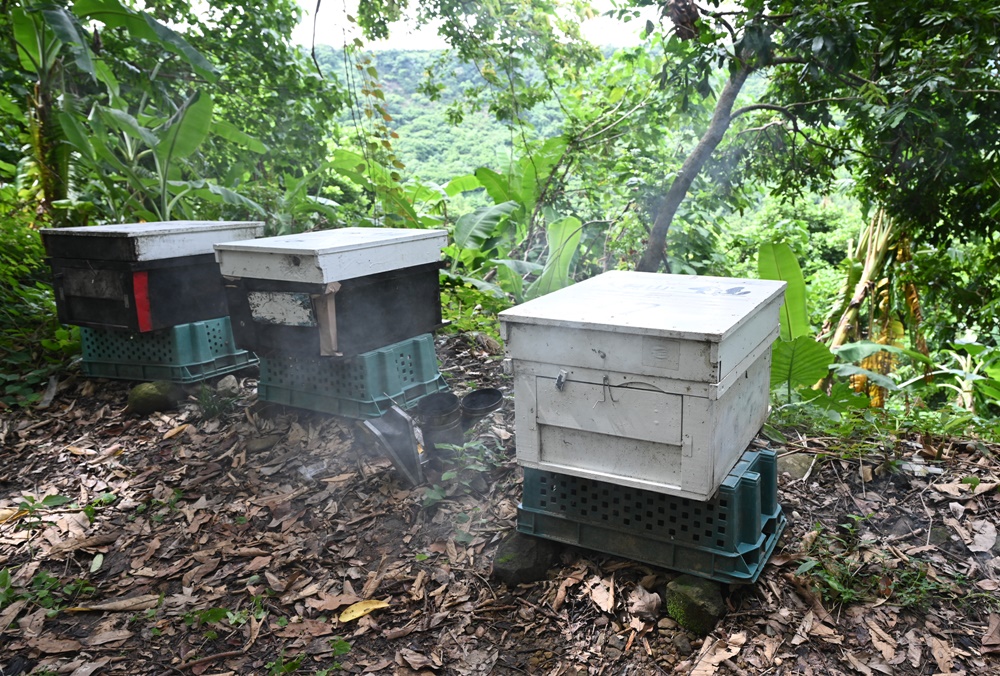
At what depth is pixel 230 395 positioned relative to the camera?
4.36 m

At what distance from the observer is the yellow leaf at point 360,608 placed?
8.95ft

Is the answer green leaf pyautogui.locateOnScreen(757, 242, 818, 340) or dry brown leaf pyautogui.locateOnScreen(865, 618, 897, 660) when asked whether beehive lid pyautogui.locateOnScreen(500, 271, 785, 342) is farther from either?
green leaf pyautogui.locateOnScreen(757, 242, 818, 340)

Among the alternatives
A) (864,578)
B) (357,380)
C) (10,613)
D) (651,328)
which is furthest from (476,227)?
(10,613)

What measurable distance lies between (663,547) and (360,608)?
4.07ft

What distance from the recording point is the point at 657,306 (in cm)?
255

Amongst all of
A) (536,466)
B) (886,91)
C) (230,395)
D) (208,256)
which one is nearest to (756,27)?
(886,91)

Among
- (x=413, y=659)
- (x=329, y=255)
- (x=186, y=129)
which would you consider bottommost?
(x=413, y=659)

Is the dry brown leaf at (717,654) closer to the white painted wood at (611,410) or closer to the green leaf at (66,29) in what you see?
the white painted wood at (611,410)

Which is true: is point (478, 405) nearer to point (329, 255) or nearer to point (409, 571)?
point (409, 571)

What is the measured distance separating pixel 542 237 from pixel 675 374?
5.34 meters

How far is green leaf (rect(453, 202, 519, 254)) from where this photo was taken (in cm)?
539

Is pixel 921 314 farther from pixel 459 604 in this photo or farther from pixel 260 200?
pixel 260 200

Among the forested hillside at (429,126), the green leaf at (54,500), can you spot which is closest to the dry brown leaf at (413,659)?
the green leaf at (54,500)

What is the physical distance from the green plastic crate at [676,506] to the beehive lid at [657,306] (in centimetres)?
64
